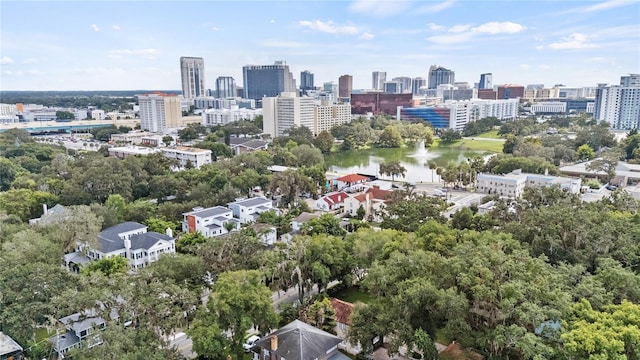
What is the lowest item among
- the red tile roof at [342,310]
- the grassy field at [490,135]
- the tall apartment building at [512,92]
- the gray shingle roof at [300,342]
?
the red tile roof at [342,310]

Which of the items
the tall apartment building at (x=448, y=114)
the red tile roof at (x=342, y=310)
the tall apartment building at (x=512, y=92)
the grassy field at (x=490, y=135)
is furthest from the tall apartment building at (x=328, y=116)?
the tall apartment building at (x=512, y=92)

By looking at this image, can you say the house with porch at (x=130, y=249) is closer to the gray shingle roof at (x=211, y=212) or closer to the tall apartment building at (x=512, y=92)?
the gray shingle roof at (x=211, y=212)

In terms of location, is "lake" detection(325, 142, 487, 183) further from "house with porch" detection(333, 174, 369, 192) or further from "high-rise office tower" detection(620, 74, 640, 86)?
"high-rise office tower" detection(620, 74, 640, 86)

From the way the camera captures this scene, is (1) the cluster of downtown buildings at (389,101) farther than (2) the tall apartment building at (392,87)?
No

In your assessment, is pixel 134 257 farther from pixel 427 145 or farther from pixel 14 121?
pixel 14 121

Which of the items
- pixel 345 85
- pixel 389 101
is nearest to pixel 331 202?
pixel 389 101
